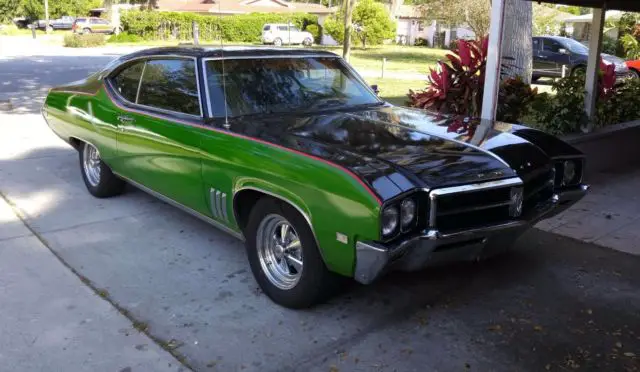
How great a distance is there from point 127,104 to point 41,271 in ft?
5.53

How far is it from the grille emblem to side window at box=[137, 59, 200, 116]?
2320mm

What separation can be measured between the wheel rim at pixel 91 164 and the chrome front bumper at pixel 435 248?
3952 mm

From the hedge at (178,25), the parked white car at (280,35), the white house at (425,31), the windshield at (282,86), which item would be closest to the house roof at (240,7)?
the hedge at (178,25)

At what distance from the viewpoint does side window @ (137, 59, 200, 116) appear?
4652 mm

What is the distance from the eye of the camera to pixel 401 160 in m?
3.51

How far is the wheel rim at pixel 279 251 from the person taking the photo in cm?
386

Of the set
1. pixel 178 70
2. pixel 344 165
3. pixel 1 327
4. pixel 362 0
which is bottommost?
pixel 1 327

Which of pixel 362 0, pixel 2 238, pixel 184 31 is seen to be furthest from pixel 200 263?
pixel 184 31

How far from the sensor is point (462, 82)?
25.4 ft

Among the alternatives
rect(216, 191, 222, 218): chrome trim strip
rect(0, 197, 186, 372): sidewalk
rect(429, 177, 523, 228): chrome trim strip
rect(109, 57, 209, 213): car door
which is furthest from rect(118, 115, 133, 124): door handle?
rect(429, 177, 523, 228): chrome trim strip

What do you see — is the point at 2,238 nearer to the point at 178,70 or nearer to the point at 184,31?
the point at 178,70

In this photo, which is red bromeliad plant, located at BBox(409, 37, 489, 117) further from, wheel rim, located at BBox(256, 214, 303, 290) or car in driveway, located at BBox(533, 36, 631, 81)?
car in driveway, located at BBox(533, 36, 631, 81)

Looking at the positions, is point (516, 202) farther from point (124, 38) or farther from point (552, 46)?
point (124, 38)

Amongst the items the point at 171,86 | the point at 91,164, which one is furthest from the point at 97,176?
the point at 171,86
